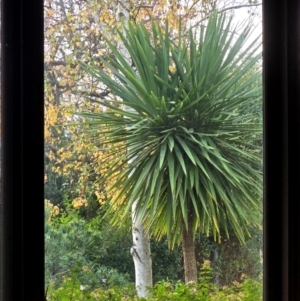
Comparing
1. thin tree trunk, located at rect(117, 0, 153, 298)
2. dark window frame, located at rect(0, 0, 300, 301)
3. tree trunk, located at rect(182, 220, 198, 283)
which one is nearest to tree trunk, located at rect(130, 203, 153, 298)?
thin tree trunk, located at rect(117, 0, 153, 298)

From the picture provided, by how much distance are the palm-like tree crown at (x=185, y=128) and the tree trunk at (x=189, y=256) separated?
1.0 inches

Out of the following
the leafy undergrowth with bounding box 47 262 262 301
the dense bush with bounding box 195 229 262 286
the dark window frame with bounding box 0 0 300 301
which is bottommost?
the leafy undergrowth with bounding box 47 262 262 301

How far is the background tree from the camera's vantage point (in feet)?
3.97

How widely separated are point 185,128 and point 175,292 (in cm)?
54

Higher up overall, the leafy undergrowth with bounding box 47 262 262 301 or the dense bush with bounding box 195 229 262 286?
the dense bush with bounding box 195 229 262 286

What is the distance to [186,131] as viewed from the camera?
1.23m

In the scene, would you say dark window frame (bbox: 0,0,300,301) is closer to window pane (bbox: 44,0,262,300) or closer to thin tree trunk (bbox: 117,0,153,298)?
window pane (bbox: 44,0,262,300)

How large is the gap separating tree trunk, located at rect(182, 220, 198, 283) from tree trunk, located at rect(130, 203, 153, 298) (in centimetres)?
12

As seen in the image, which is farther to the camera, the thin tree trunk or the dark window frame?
the thin tree trunk

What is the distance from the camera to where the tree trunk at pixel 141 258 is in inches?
47.5
